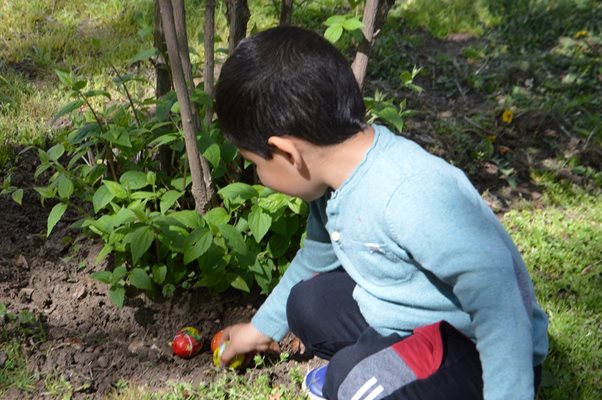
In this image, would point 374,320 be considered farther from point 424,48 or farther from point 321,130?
point 424,48

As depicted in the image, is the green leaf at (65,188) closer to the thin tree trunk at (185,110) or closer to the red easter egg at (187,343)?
the thin tree trunk at (185,110)

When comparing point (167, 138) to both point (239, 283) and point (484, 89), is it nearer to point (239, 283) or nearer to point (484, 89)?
point (239, 283)

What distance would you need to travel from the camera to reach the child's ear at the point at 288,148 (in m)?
1.79

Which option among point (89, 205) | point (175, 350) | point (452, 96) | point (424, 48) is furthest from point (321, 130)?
point (424, 48)

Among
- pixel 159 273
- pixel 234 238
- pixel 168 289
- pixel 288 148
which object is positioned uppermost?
pixel 288 148

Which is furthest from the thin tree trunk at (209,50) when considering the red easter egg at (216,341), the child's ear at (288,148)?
the child's ear at (288,148)

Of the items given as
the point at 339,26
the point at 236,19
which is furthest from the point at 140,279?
the point at 339,26

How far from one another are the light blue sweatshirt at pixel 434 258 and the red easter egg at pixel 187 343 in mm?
803

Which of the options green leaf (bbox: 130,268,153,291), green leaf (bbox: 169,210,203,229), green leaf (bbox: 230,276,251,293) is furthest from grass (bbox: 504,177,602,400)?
green leaf (bbox: 130,268,153,291)

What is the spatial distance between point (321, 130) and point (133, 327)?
53.3 inches

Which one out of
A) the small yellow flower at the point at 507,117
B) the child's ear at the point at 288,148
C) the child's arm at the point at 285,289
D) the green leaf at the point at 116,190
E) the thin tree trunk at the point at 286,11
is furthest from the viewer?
the small yellow flower at the point at 507,117

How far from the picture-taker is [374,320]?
2.09 meters

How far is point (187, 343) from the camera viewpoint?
2.62m

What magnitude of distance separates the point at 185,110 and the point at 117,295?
0.70 metres
